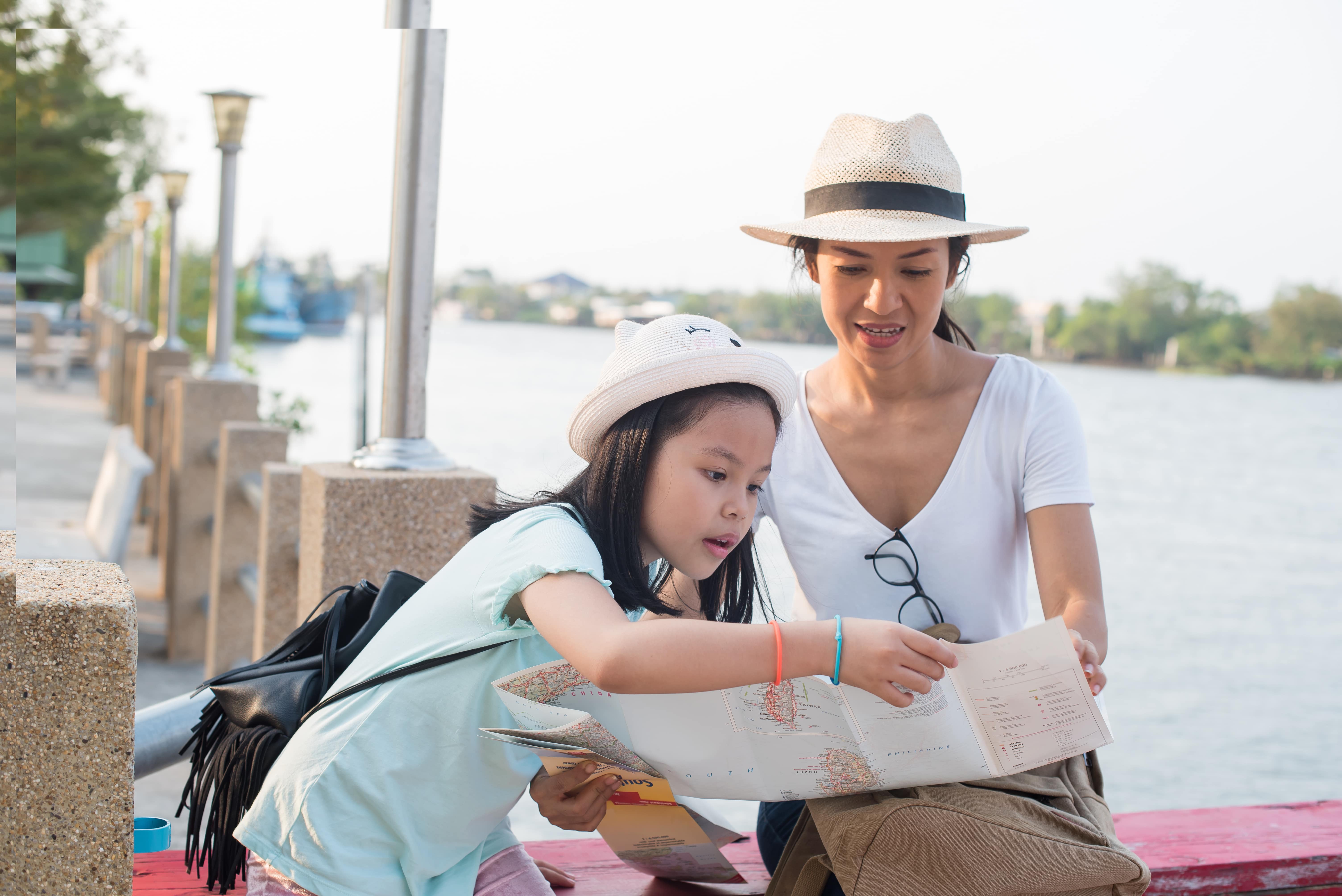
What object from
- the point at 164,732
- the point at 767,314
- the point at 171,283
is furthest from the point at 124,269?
the point at 164,732

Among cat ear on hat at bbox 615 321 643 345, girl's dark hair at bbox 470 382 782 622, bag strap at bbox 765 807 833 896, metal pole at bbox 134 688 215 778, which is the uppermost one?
cat ear on hat at bbox 615 321 643 345

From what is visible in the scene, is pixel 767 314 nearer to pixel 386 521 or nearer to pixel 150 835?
pixel 386 521

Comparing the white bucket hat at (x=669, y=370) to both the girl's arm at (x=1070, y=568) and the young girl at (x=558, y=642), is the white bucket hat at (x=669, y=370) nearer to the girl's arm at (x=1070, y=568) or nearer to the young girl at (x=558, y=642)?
the young girl at (x=558, y=642)

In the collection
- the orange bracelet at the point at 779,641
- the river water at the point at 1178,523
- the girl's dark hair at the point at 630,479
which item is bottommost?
the river water at the point at 1178,523

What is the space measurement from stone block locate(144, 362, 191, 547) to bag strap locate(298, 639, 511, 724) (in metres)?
6.76

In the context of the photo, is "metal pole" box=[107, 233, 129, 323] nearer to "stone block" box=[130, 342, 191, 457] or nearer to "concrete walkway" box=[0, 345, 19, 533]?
"stone block" box=[130, 342, 191, 457]

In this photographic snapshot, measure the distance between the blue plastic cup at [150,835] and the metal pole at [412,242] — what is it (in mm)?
903

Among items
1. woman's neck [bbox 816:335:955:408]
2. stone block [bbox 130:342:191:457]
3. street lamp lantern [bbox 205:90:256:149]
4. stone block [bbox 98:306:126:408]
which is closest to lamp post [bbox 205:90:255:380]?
street lamp lantern [bbox 205:90:256:149]

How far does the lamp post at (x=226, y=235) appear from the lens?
21.6 ft

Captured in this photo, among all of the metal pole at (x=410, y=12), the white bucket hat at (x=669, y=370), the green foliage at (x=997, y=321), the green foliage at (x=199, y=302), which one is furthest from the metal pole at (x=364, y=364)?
the white bucket hat at (x=669, y=370)

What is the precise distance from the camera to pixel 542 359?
24.9 metres

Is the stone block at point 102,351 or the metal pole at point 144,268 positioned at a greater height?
the metal pole at point 144,268

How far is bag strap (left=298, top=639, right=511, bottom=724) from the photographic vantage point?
152 cm

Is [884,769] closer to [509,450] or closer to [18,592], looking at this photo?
[18,592]
